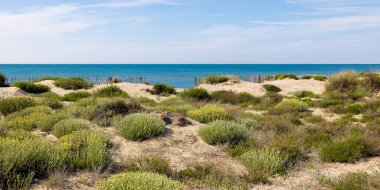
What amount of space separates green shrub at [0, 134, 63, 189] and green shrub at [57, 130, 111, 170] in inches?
12.5

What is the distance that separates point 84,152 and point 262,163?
13.6 feet

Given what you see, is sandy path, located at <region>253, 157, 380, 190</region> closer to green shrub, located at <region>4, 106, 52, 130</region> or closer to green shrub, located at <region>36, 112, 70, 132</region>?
green shrub, located at <region>36, 112, 70, 132</region>

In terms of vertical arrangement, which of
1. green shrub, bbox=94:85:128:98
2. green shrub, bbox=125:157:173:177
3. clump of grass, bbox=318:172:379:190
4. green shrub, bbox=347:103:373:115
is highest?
green shrub, bbox=94:85:128:98

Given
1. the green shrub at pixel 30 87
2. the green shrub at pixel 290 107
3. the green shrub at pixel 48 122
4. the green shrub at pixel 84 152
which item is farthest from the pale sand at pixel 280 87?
the green shrub at pixel 84 152

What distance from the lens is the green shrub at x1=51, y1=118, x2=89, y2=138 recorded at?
34.5ft

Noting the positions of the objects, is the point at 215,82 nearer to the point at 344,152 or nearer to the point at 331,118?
the point at 331,118

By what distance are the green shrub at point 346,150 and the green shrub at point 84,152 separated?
580cm

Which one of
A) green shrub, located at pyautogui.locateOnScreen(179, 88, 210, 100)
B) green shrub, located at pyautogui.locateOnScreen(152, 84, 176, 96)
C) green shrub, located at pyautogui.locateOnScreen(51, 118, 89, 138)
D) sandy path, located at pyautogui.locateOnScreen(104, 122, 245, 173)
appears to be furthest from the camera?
green shrub, located at pyautogui.locateOnScreen(152, 84, 176, 96)

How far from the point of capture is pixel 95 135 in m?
9.51

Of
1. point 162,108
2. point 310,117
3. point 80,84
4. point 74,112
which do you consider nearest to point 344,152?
point 310,117

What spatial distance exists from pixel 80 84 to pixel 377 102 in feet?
66.6

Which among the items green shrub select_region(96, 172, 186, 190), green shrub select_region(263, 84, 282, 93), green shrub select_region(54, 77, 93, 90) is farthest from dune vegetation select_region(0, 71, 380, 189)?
green shrub select_region(54, 77, 93, 90)

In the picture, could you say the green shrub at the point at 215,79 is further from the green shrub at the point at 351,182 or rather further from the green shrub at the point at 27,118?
the green shrub at the point at 351,182

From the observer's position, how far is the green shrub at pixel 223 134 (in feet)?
34.8
